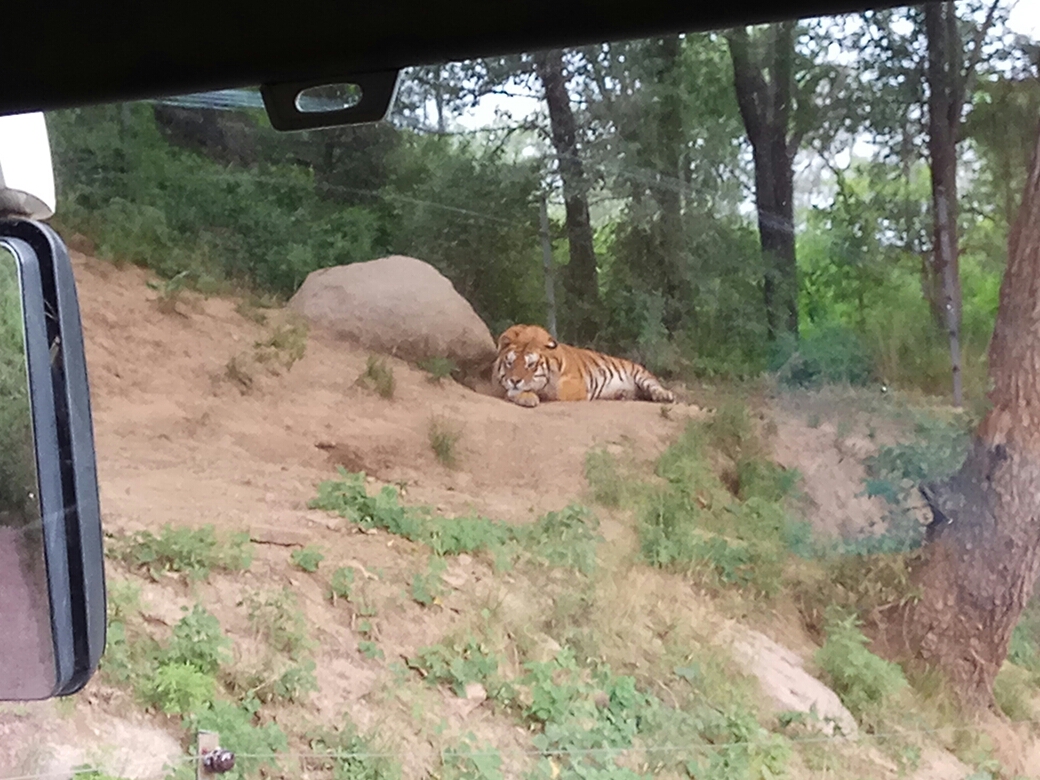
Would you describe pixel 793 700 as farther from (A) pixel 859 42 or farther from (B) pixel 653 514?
(A) pixel 859 42

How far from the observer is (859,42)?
273 cm

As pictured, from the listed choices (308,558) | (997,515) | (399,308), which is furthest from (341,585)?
(997,515)

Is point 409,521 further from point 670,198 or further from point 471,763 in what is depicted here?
point 670,198

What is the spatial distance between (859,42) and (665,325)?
93cm

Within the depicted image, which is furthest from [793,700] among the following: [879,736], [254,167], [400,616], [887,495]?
[254,167]

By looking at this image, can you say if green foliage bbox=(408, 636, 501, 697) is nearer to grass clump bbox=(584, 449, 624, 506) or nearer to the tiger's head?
grass clump bbox=(584, 449, 624, 506)

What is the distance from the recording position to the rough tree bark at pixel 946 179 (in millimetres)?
2744

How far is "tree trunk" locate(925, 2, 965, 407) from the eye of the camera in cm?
276

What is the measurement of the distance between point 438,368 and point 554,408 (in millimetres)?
380

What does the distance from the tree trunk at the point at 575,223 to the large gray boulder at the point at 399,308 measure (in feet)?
0.97

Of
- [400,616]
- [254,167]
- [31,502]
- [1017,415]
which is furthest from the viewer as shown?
[254,167]

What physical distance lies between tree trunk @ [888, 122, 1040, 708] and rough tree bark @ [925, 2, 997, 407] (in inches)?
4.6

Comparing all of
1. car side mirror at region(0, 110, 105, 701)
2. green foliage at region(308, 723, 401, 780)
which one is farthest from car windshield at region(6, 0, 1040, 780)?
car side mirror at region(0, 110, 105, 701)

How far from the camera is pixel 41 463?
2174mm
